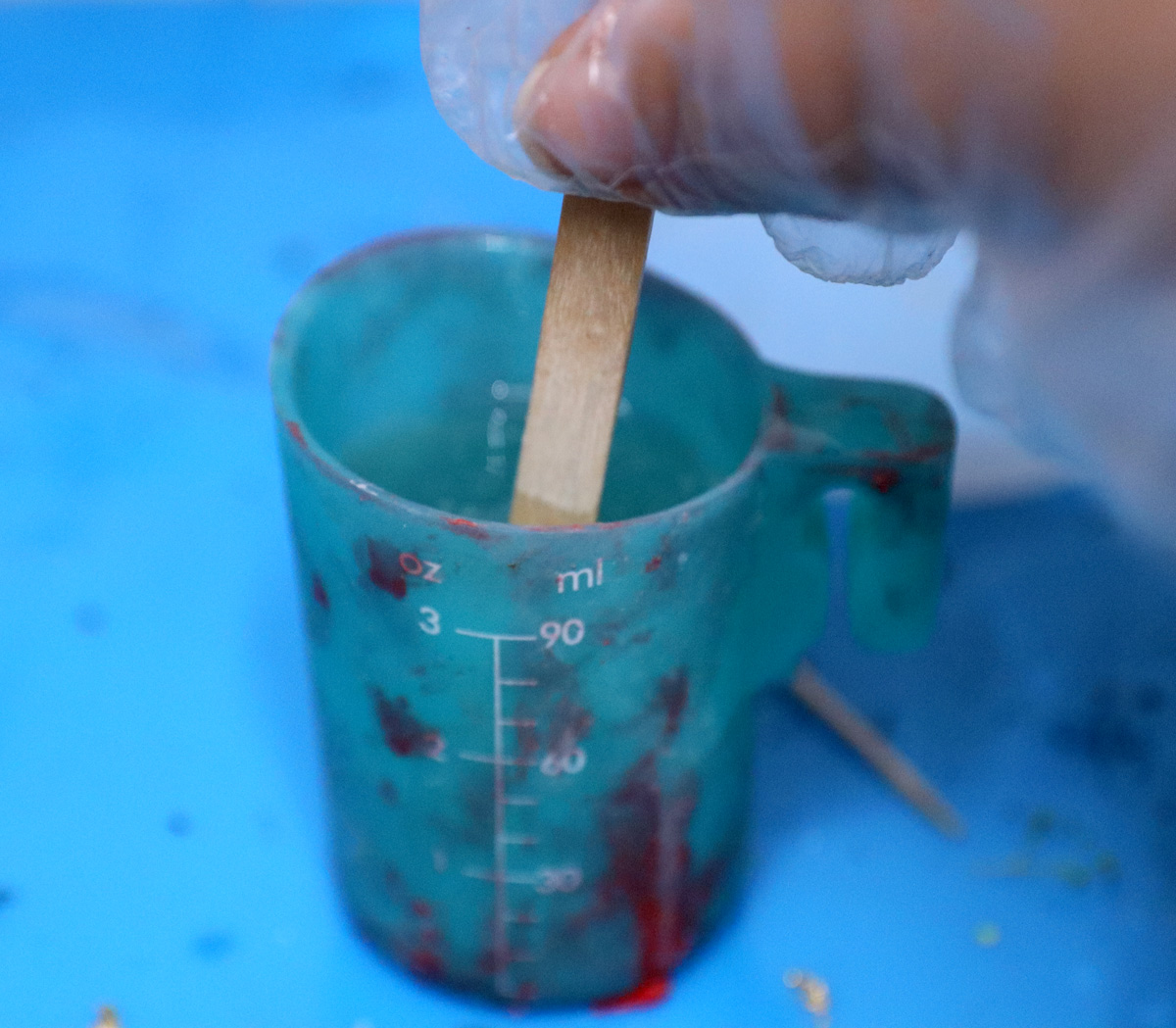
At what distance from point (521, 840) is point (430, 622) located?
0.35 feet

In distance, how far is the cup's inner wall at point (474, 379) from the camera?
0.54 metres

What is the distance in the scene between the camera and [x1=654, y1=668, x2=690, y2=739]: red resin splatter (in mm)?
491

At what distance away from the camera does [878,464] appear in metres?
0.50

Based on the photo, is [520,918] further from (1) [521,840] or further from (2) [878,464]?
(2) [878,464]

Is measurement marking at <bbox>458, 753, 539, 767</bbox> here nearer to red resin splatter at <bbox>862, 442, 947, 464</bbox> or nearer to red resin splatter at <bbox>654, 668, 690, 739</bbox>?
red resin splatter at <bbox>654, 668, 690, 739</bbox>

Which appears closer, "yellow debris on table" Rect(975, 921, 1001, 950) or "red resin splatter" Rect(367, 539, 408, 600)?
"red resin splatter" Rect(367, 539, 408, 600)

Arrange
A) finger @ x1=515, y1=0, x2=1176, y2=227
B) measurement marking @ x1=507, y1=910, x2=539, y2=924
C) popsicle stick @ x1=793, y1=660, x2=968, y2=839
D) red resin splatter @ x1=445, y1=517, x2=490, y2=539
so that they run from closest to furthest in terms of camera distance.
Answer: finger @ x1=515, y1=0, x2=1176, y2=227 → red resin splatter @ x1=445, y1=517, x2=490, y2=539 → measurement marking @ x1=507, y1=910, x2=539, y2=924 → popsicle stick @ x1=793, y1=660, x2=968, y2=839

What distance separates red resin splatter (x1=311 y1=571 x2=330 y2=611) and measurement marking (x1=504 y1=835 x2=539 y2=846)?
0.37 feet

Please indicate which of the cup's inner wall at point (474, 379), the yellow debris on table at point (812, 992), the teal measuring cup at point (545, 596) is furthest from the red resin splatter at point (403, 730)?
the yellow debris on table at point (812, 992)

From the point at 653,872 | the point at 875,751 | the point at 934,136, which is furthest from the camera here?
the point at 875,751

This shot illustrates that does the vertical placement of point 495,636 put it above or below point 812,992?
above


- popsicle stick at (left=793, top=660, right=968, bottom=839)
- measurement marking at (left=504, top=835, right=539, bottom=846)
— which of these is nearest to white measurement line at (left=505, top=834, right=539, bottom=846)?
measurement marking at (left=504, top=835, right=539, bottom=846)

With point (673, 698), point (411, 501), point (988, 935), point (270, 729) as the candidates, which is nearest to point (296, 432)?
point (411, 501)

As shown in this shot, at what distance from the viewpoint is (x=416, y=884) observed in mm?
555
